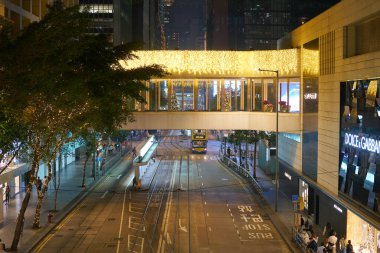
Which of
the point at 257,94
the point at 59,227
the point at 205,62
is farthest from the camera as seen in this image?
the point at 257,94

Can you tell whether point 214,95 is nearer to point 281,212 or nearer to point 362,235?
point 281,212

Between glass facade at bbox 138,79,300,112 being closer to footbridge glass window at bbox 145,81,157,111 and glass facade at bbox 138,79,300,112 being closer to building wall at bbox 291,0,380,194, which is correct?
footbridge glass window at bbox 145,81,157,111

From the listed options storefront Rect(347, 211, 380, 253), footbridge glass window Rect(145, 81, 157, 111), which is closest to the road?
storefront Rect(347, 211, 380, 253)

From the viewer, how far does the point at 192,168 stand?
59.7m

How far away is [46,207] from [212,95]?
14.3m

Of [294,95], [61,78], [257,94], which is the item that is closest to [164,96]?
[257,94]

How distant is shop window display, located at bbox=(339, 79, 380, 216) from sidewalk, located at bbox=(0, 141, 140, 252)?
48.4 ft

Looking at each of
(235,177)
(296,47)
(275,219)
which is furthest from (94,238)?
(235,177)

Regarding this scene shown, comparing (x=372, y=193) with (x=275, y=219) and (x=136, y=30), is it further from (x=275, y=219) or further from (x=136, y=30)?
(x=136, y=30)

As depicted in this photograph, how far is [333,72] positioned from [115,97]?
1087 centimetres

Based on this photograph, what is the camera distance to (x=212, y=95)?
139ft

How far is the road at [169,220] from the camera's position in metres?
26.9

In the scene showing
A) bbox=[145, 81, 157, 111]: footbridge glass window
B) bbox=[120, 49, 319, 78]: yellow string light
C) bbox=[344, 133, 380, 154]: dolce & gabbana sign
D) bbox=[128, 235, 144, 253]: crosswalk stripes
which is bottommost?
bbox=[128, 235, 144, 253]: crosswalk stripes

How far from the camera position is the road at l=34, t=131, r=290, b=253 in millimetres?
26906
